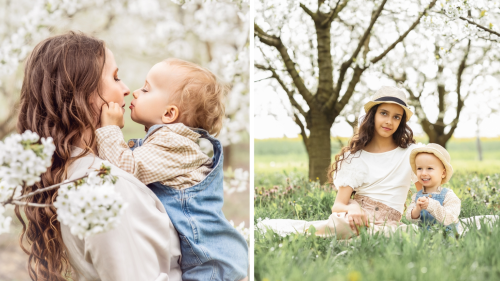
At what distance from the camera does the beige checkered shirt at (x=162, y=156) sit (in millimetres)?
1074

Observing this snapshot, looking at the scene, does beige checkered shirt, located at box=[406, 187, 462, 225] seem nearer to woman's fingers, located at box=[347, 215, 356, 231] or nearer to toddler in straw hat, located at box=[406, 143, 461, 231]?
toddler in straw hat, located at box=[406, 143, 461, 231]

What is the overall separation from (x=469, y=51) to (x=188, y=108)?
7.16 ft

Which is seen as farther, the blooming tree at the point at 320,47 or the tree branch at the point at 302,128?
the tree branch at the point at 302,128

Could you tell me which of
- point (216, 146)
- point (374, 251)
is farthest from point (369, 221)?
point (216, 146)

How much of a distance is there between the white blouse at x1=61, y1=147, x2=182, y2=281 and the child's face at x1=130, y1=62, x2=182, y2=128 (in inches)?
10.2

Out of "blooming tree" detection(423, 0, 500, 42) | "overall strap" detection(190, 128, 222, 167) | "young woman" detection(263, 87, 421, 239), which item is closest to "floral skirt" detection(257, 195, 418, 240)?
"young woman" detection(263, 87, 421, 239)

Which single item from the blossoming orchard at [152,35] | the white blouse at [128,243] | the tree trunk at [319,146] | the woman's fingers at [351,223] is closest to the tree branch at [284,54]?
the tree trunk at [319,146]

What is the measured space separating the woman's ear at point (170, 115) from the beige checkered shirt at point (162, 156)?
0.07m

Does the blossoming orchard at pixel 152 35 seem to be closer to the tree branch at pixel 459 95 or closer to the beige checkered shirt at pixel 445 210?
the beige checkered shirt at pixel 445 210

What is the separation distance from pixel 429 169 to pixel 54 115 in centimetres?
127

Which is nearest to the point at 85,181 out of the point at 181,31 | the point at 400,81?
the point at 400,81

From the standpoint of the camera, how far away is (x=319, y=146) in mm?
2309

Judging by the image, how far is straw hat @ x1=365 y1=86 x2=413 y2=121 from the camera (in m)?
1.54

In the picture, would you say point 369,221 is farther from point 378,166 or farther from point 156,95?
point 156,95
